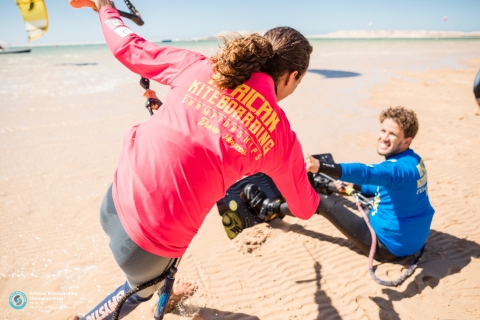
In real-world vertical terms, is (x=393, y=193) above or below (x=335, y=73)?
below

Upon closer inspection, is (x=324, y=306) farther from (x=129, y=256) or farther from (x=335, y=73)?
(x=335, y=73)

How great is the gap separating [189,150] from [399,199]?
8.06 feet

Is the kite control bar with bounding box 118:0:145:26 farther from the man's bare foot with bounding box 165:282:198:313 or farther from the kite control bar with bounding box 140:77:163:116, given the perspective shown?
the man's bare foot with bounding box 165:282:198:313

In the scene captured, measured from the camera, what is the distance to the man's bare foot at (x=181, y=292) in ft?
8.71

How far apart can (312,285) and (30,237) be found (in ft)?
11.3

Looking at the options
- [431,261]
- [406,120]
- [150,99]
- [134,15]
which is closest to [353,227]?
[431,261]

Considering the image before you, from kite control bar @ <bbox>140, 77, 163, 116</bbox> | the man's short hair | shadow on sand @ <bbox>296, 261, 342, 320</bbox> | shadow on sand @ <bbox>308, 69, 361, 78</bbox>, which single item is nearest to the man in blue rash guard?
the man's short hair

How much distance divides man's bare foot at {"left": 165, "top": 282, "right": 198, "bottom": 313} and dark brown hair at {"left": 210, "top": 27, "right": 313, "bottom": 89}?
87.4 inches

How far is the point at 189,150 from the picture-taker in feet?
4.00

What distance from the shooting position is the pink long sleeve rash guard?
1234 millimetres

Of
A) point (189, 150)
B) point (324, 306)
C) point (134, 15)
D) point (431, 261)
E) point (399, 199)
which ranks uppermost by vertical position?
point (134, 15)

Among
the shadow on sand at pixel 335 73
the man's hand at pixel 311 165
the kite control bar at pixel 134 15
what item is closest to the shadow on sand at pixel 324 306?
the man's hand at pixel 311 165

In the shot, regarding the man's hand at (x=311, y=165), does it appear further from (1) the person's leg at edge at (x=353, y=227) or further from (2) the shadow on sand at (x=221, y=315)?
(2) the shadow on sand at (x=221, y=315)

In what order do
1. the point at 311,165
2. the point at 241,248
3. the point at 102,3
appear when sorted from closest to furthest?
the point at 102,3, the point at 311,165, the point at 241,248
